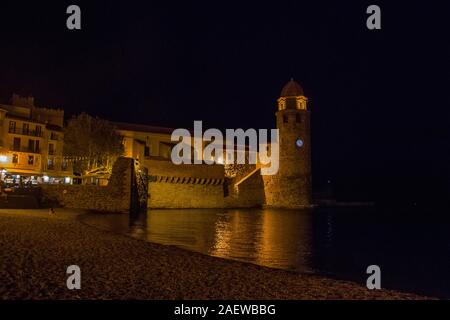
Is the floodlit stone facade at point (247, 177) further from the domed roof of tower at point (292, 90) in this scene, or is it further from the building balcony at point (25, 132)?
the building balcony at point (25, 132)

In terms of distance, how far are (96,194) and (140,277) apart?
2358cm

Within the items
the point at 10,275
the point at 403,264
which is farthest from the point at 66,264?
the point at 403,264

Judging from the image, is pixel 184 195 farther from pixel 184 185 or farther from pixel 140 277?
Answer: pixel 140 277

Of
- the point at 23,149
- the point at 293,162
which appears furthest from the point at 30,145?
the point at 293,162

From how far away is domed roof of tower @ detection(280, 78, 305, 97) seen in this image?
47.8 m

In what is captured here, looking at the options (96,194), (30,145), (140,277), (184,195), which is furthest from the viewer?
(184,195)

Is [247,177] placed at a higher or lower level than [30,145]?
lower

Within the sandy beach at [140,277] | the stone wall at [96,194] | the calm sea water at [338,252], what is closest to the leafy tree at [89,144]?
the stone wall at [96,194]

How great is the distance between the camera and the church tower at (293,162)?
45.6 meters

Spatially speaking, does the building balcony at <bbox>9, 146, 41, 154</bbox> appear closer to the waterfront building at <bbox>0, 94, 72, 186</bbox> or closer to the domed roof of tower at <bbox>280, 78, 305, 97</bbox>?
the waterfront building at <bbox>0, 94, 72, 186</bbox>

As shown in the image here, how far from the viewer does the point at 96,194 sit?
29.7m

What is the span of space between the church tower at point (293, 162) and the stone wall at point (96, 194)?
2158 cm
